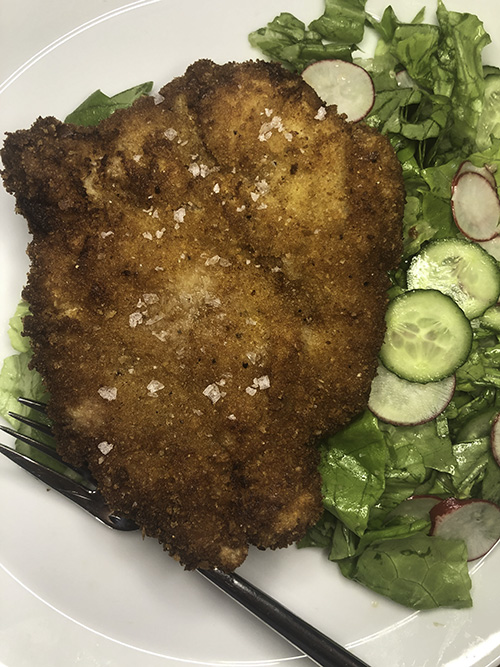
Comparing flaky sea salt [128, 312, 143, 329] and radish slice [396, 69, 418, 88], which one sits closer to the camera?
flaky sea salt [128, 312, 143, 329]

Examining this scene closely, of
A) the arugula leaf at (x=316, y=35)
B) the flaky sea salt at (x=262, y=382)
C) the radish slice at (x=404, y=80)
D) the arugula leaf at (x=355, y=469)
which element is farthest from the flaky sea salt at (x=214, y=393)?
the radish slice at (x=404, y=80)

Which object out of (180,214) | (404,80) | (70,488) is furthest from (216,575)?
(404,80)

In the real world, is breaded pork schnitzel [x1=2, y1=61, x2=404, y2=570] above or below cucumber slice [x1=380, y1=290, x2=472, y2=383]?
above

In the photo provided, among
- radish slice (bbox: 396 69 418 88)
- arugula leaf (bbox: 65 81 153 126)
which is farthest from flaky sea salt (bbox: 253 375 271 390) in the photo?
radish slice (bbox: 396 69 418 88)

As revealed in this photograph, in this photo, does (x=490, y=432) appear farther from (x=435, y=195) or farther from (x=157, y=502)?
(x=157, y=502)

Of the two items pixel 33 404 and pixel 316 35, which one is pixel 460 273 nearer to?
pixel 316 35

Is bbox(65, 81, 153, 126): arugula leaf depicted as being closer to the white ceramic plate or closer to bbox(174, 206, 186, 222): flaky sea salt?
the white ceramic plate
